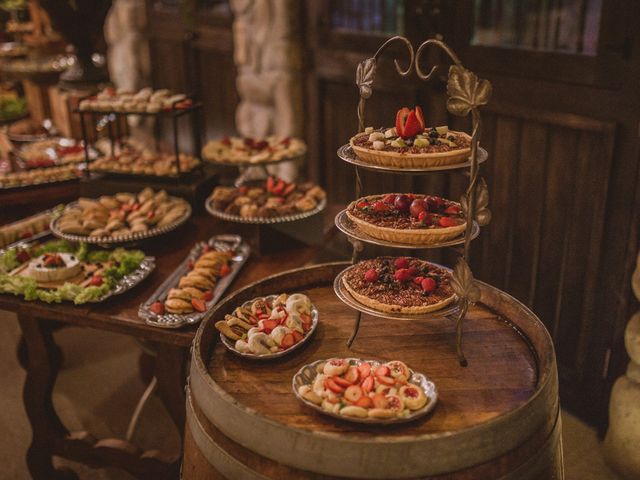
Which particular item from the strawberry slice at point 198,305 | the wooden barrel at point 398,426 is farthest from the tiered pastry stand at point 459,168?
the strawberry slice at point 198,305

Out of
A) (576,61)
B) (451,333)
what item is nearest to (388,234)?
(451,333)

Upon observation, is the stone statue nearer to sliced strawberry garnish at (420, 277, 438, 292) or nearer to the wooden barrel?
the wooden barrel

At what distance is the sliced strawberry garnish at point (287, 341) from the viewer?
80.2 inches

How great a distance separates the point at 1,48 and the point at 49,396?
15.0ft

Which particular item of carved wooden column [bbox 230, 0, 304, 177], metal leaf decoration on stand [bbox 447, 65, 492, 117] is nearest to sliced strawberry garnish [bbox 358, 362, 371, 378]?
metal leaf decoration on stand [bbox 447, 65, 492, 117]

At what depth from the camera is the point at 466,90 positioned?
1709mm

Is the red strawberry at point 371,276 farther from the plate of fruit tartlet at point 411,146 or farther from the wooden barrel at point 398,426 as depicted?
the plate of fruit tartlet at point 411,146

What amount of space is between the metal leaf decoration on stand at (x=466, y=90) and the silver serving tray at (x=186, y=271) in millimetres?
1001

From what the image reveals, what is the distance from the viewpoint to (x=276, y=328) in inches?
80.6

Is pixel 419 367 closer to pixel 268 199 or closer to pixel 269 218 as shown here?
pixel 269 218

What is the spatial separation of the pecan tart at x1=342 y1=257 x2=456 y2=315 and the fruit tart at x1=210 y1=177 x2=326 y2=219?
1000mm

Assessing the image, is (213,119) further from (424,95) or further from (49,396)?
(49,396)

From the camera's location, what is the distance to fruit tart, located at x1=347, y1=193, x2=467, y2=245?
1928mm

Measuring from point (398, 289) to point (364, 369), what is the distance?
30cm
